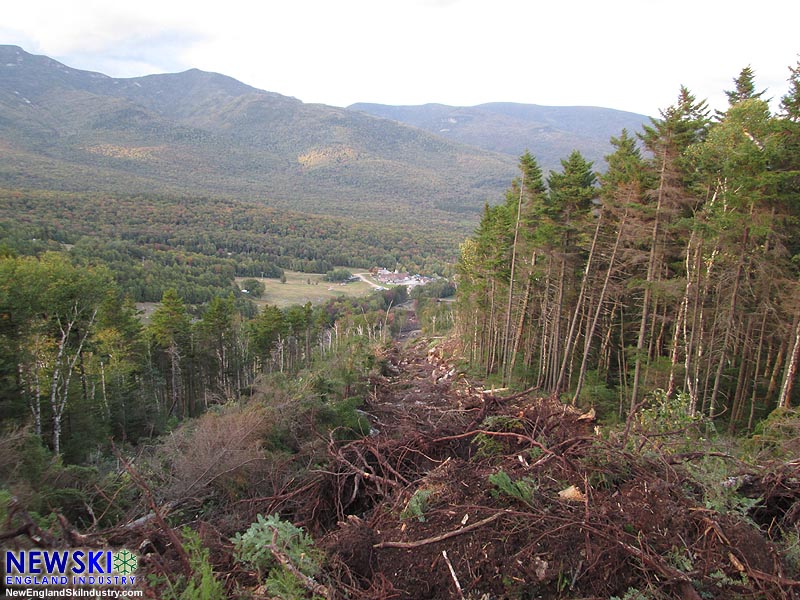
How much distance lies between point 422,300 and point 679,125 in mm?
66713

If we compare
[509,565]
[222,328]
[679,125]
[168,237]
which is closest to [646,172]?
[679,125]

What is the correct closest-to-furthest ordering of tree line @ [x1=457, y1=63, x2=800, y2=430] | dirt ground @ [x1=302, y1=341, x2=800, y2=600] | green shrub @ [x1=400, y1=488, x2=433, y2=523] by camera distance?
dirt ground @ [x1=302, y1=341, x2=800, y2=600] < green shrub @ [x1=400, y1=488, x2=433, y2=523] < tree line @ [x1=457, y1=63, x2=800, y2=430]

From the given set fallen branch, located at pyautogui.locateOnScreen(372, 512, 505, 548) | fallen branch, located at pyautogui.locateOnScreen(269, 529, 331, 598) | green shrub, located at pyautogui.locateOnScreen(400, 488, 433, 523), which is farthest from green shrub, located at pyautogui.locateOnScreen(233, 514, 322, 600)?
green shrub, located at pyautogui.locateOnScreen(400, 488, 433, 523)

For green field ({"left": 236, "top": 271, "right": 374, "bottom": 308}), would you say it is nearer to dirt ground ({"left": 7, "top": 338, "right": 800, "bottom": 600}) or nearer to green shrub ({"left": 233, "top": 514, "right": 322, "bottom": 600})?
dirt ground ({"left": 7, "top": 338, "right": 800, "bottom": 600})

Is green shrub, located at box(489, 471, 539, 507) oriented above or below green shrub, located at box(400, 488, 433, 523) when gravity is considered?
above

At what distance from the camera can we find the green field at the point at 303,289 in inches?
3137

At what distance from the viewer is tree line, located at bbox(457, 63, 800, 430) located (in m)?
11.0

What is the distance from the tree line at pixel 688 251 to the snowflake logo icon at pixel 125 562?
7.59 metres

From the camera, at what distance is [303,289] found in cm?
9238

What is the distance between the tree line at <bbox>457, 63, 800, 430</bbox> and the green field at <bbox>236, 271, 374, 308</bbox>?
198 ft

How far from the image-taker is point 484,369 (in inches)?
1083

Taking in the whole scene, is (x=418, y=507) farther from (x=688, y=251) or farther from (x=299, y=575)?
(x=688, y=251)

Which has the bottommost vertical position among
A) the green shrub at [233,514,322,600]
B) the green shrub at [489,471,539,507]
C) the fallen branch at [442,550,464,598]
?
the green shrub at [233,514,322,600]

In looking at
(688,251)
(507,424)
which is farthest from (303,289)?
(507,424)
